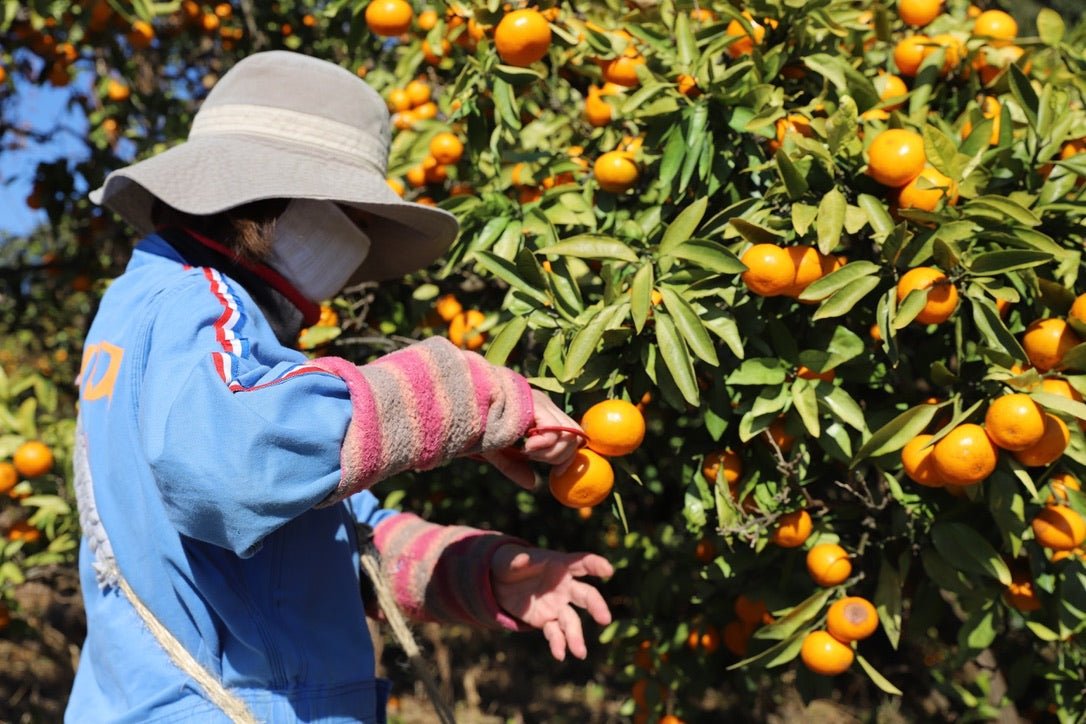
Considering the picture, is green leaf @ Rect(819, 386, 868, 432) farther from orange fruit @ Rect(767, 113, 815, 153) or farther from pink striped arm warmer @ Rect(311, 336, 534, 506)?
pink striped arm warmer @ Rect(311, 336, 534, 506)

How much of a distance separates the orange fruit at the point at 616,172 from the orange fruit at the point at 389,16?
1.78 ft

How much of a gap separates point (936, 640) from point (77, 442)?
2482mm

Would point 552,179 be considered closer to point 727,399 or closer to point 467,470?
point 727,399

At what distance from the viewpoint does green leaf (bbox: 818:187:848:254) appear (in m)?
1.27

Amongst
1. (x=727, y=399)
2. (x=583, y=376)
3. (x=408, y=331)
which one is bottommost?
(x=408, y=331)

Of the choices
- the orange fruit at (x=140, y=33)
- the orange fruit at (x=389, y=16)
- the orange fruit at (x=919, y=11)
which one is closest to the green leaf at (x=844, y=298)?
the orange fruit at (x=919, y=11)

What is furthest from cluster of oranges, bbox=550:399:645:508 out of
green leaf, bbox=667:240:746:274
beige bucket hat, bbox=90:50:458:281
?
beige bucket hat, bbox=90:50:458:281

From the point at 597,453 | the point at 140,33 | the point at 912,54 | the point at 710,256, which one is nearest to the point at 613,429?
the point at 597,453

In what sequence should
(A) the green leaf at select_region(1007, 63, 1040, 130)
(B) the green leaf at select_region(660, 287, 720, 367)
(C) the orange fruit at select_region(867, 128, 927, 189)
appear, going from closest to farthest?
(B) the green leaf at select_region(660, 287, 720, 367)
(C) the orange fruit at select_region(867, 128, 927, 189)
(A) the green leaf at select_region(1007, 63, 1040, 130)

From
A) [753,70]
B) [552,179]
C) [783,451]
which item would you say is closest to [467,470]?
[552,179]

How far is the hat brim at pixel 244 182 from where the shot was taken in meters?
1.20

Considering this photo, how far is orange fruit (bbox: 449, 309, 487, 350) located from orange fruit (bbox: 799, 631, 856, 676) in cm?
84

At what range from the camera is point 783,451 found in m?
1.49

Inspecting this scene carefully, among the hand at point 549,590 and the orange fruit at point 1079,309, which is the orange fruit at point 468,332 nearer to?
the hand at point 549,590
